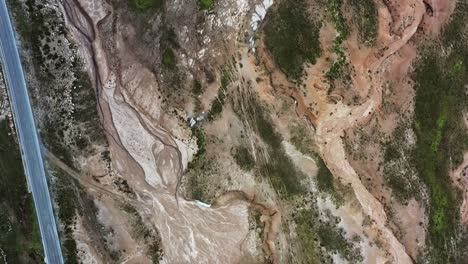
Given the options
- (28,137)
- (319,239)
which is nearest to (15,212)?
(28,137)

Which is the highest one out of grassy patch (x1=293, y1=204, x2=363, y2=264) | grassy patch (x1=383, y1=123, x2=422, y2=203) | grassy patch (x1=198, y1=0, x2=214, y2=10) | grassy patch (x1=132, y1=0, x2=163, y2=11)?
grassy patch (x1=132, y1=0, x2=163, y2=11)

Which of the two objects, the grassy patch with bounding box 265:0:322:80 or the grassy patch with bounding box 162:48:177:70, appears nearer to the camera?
the grassy patch with bounding box 265:0:322:80

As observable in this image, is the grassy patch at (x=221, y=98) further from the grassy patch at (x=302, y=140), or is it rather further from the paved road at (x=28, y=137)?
the paved road at (x=28, y=137)

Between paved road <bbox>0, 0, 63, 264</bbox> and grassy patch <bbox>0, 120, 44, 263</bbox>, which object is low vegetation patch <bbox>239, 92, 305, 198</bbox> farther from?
grassy patch <bbox>0, 120, 44, 263</bbox>

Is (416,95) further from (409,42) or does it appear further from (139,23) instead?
(139,23)

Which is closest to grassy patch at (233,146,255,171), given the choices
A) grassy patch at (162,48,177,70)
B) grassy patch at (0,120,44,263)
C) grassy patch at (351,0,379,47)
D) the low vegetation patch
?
the low vegetation patch

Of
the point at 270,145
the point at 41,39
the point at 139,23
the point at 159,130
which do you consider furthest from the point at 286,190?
the point at 41,39

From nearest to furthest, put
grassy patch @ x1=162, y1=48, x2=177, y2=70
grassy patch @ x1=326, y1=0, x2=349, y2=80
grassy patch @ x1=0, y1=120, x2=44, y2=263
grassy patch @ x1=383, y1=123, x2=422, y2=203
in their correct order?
grassy patch @ x1=326, y1=0, x2=349, y2=80 < grassy patch @ x1=383, y1=123, x2=422, y2=203 < grassy patch @ x1=0, y1=120, x2=44, y2=263 < grassy patch @ x1=162, y1=48, x2=177, y2=70

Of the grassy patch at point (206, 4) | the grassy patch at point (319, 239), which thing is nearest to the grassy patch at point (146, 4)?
the grassy patch at point (206, 4)
